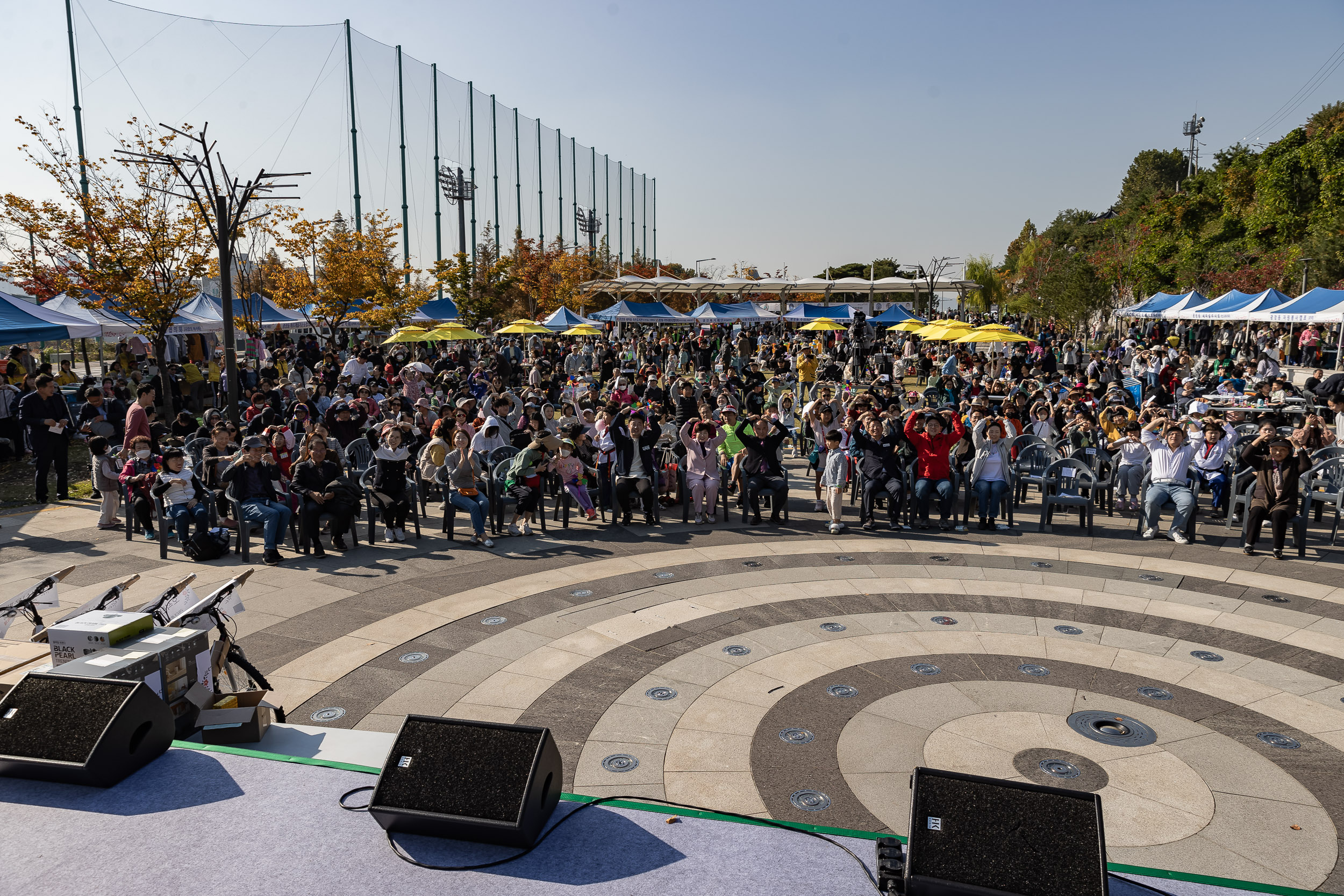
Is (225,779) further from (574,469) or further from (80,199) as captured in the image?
(80,199)

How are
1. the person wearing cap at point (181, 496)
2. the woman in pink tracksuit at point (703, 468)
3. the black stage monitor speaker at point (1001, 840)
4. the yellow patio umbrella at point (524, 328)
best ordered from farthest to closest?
1. the yellow patio umbrella at point (524, 328)
2. the woman in pink tracksuit at point (703, 468)
3. the person wearing cap at point (181, 496)
4. the black stage monitor speaker at point (1001, 840)

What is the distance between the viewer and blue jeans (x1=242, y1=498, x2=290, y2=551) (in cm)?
916

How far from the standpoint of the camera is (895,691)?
6.03m

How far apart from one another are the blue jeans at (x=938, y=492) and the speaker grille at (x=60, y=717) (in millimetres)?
9140

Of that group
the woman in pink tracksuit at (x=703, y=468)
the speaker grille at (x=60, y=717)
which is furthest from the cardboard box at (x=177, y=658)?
the woman in pink tracksuit at (x=703, y=468)

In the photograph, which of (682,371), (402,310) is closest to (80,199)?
(402,310)

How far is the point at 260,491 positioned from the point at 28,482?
7.44 metres

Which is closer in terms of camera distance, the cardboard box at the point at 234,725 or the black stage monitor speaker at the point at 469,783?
the black stage monitor speaker at the point at 469,783

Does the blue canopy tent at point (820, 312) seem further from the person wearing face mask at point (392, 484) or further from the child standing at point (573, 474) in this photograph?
the person wearing face mask at point (392, 484)

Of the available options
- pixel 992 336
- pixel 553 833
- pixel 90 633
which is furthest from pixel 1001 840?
pixel 992 336

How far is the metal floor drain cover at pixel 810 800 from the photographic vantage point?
455cm

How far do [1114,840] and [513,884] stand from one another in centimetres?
329

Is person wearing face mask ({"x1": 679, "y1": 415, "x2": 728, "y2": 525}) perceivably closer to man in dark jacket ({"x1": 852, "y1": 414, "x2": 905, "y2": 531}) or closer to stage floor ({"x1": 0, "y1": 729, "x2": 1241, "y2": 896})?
man in dark jacket ({"x1": 852, "y1": 414, "x2": 905, "y2": 531})

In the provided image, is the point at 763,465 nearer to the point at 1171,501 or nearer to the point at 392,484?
the point at 392,484
